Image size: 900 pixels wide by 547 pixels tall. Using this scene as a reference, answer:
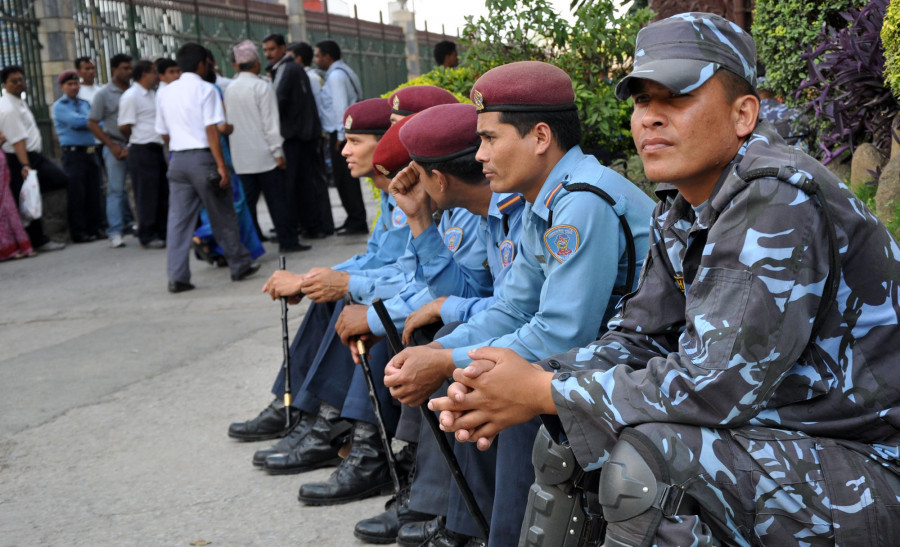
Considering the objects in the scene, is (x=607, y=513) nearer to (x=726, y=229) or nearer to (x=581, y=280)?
(x=726, y=229)

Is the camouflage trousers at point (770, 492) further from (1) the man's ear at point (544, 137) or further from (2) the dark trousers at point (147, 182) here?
(2) the dark trousers at point (147, 182)

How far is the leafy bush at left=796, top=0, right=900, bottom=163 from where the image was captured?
481 cm

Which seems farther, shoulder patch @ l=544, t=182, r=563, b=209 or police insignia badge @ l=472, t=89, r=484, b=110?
police insignia badge @ l=472, t=89, r=484, b=110

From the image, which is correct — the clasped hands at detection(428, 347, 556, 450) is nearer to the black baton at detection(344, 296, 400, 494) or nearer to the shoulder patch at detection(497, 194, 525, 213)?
the shoulder patch at detection(497, 194, 525, 213)

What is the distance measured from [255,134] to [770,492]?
8.08 meters

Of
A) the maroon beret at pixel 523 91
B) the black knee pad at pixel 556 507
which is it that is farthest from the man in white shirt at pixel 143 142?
the black knee pad at pixel 556 507

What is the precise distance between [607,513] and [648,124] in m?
0.80

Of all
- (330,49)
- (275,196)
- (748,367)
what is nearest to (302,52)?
(330,49)

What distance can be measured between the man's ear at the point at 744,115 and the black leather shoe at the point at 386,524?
6.03 ft

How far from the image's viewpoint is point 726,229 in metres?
1.90

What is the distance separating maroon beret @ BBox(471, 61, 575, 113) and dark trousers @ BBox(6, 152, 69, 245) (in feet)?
30.8

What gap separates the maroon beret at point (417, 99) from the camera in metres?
4.40

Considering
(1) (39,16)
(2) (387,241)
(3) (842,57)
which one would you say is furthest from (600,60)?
(1) (39,16)

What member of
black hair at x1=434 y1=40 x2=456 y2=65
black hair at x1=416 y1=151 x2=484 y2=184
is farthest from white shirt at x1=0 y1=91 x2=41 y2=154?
black hair at x1=416 y1=151 x2=484 y2=184
